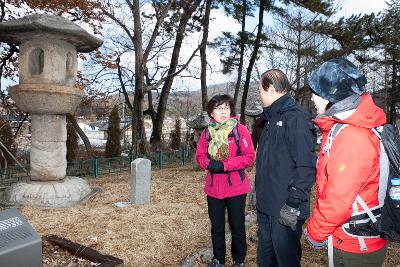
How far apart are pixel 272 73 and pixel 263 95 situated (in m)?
0.19

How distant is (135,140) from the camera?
12.1 m

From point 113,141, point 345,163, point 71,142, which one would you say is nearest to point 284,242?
point 345,163

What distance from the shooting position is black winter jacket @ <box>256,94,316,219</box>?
2381mm

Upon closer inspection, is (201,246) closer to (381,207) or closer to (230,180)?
(230,180)

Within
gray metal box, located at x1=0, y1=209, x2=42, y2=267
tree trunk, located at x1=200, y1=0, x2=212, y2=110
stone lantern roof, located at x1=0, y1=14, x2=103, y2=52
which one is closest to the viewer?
gray metal box, located at x1=0, y1=209, x2=42, y2=267

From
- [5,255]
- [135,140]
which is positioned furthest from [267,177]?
[135,140]

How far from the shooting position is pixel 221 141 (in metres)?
3.40

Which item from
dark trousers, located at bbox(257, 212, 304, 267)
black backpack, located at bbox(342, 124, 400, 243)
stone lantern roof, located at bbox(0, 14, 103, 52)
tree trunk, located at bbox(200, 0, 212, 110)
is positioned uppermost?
tree trunk, located at bbox(200, 0, 212, 110)

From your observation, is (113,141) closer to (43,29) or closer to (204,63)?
(204,63)

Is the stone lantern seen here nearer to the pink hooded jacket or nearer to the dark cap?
the pink hooded jacket

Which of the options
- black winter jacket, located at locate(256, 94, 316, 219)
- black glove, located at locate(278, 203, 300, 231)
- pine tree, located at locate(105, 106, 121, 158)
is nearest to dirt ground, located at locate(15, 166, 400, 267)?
black winter jacket, located at locate(256, 94, 316, 219)

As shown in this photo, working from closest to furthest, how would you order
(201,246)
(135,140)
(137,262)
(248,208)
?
(137,262), (201,246), (248,208), (135,140)

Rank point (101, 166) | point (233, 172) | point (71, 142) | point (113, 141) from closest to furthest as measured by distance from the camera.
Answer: point (233, 172) < point (101, 166) < point (71, 142) < point (113, 141)

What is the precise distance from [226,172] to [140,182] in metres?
2.97
